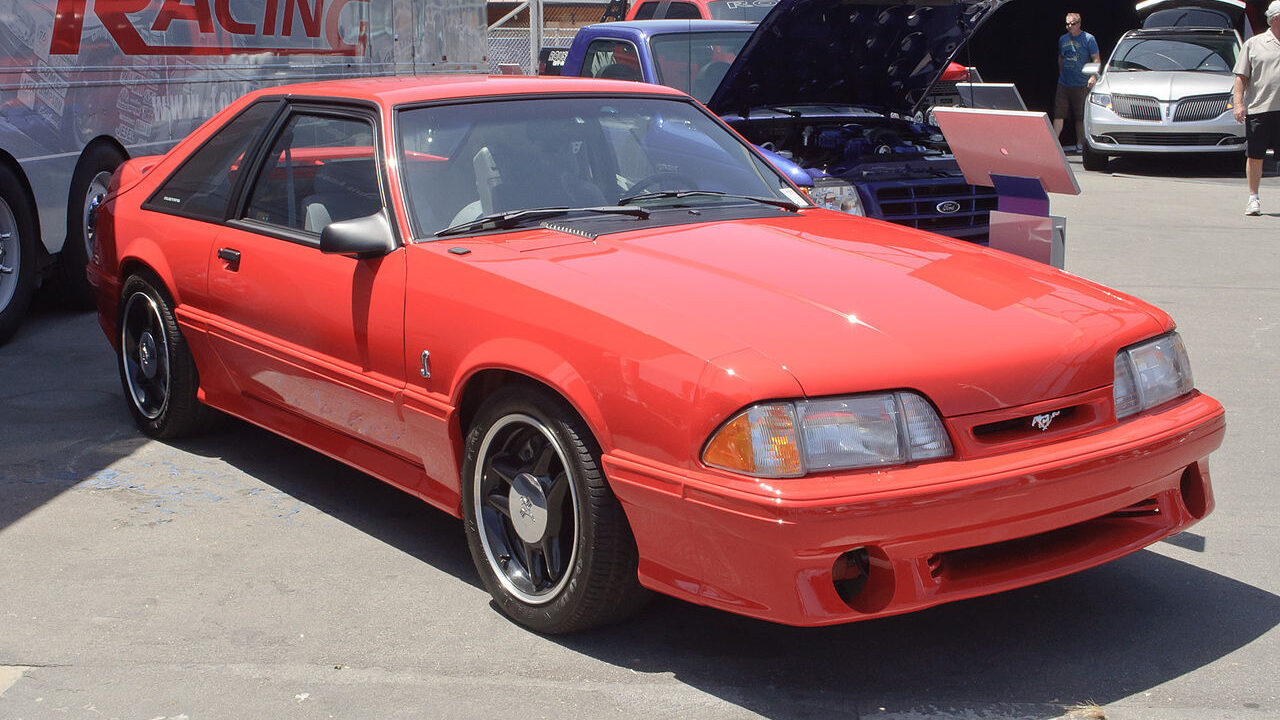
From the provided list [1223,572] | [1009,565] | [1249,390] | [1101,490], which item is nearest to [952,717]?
[1009,565]

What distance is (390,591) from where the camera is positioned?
3.92 meters

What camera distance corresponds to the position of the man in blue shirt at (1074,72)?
1745 cm

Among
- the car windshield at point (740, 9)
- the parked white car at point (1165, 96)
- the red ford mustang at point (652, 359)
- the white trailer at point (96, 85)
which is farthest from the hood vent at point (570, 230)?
the parked white car at point (1165, 96)

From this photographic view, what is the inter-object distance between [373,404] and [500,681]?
103cm

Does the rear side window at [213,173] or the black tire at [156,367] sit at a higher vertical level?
the rear side window at [213,173]

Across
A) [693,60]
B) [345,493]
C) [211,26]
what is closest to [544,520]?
[345,493]

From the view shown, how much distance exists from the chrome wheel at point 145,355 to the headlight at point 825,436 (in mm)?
2862

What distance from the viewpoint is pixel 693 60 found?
31.0ft

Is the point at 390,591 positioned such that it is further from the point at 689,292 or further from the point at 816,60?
the point at 816,60

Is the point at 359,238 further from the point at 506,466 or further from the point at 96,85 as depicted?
the point at 96,85

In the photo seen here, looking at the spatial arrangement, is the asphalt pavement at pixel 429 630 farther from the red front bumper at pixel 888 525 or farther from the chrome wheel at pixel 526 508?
the red front bumper at pixel 888 525

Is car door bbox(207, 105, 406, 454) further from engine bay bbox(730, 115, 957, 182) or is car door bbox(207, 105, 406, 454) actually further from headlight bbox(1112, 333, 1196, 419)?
engine bay bbox(730, 115, 957, 182)

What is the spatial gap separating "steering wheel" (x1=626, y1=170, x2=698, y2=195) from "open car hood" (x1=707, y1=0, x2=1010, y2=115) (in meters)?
3.38

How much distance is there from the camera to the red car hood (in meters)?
3.12
